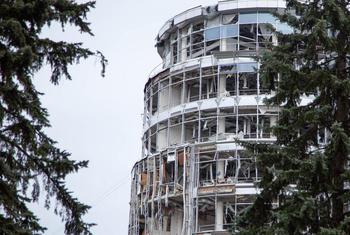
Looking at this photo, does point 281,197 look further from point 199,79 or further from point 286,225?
point 199,79

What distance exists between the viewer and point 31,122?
12.2m

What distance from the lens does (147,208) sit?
4797 centimetres

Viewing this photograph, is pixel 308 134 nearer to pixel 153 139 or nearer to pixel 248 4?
pixel 248 4

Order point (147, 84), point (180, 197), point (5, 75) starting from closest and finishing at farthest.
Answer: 1. point (5, 75)
2. point (180, 197)
3. point (147, 84)

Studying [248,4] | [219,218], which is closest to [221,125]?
[219,218]

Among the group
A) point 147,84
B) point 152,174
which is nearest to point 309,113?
point 152,174

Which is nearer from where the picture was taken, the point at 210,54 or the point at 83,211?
the point at 83,211

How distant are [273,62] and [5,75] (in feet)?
24.0

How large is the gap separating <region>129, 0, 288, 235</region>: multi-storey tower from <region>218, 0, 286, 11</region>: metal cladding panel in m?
0.07

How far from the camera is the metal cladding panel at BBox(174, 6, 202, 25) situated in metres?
48.9

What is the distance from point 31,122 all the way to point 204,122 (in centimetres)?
3461

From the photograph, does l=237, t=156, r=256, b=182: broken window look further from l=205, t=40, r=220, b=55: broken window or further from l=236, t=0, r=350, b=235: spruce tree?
l=236, t=0, r=350, b=235: spruce tree

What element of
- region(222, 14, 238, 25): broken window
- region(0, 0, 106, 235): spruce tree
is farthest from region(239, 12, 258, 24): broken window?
region(0, 0, 106, 235): spruce tree

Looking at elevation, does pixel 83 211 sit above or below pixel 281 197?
below
